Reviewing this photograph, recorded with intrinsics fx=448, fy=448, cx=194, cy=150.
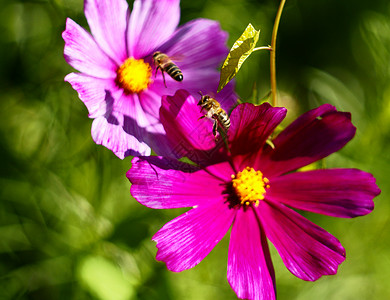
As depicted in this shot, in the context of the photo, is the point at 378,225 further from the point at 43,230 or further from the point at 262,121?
the point at 43,230

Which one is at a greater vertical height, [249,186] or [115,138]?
[115,138]

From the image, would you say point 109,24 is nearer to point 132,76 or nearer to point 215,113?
point 132,76

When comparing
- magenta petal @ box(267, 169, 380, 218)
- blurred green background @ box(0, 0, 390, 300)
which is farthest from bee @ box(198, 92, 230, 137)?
blurred green background @ box(0, 0, 390, 300)

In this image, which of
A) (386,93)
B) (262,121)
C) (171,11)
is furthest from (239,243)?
(386,93)

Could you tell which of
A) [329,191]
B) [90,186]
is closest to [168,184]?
[329,191]

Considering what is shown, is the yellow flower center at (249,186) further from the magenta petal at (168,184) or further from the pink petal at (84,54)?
the pink petal at (84,54)

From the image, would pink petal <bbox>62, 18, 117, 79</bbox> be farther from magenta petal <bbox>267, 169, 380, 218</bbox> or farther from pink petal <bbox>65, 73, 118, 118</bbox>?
magenta petal <bbox>267, 169, 380, 218</bbox>
